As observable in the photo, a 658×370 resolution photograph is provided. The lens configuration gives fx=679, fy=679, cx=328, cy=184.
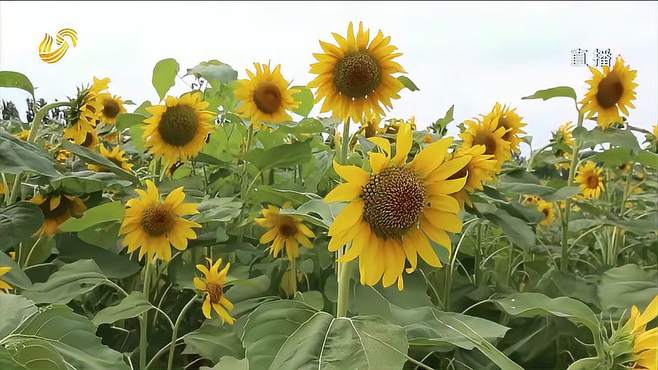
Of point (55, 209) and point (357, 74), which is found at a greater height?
point (357, 74)

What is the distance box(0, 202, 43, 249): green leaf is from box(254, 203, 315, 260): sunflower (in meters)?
0.28

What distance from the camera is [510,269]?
1.12 metres

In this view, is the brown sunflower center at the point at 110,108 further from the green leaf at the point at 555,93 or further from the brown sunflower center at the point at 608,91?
the brown sunflower center at the point at 608,91

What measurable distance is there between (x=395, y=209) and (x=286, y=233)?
37 cm

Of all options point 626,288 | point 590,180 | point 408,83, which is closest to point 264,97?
point 408,83

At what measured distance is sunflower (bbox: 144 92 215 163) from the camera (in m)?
1.08

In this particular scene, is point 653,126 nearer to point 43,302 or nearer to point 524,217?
point 524,217

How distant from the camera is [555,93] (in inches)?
44.6

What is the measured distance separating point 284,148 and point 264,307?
1.36 ft

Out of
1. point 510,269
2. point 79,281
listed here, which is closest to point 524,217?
point 510,269

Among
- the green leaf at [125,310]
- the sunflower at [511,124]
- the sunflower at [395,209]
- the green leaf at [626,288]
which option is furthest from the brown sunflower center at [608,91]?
the green leaf at [125,310]

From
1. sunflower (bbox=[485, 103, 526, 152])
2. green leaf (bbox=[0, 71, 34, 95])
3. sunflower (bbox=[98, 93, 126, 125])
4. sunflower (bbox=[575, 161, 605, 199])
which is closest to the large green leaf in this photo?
green leaf (bbox=[0, 71, 34, 95])

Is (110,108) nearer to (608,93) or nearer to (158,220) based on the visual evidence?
(158,220)

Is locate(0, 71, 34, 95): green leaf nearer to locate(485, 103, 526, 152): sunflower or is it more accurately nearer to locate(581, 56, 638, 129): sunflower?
locate(485, 103, 526, 152): sunflower
